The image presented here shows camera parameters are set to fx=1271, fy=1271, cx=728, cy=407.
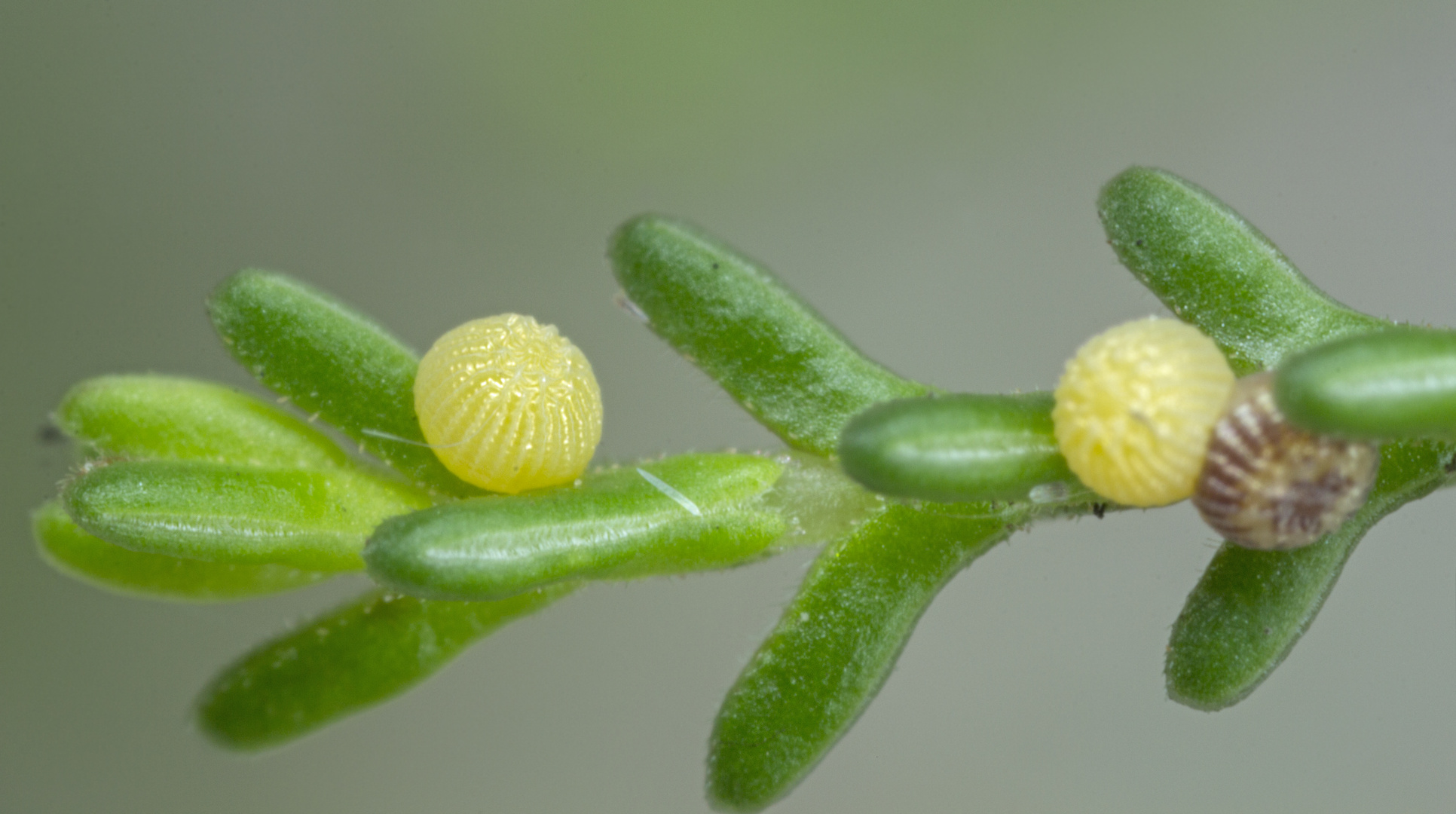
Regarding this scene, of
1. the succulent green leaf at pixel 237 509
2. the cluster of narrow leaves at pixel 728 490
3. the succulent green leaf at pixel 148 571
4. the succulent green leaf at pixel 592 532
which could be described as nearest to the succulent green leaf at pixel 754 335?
the cluster of narrow leaves at pixel 728 490

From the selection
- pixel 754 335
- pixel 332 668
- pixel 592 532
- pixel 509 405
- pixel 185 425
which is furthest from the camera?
pixel 332 668

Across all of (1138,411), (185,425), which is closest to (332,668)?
(185,425)

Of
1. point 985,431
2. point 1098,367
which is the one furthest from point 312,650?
point 1098,367

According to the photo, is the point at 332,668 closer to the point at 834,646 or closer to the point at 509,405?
the point at 509,405

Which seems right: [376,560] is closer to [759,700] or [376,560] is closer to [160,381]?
[759,700]

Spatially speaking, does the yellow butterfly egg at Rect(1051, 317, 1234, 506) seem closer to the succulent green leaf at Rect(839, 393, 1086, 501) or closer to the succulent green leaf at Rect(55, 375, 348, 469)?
the succulent green leaf at Rect(839, 393, 1086, 501)

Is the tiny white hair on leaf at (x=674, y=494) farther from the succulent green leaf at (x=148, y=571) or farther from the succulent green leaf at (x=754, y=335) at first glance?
the succulent green leaf at (x=148, y=571)

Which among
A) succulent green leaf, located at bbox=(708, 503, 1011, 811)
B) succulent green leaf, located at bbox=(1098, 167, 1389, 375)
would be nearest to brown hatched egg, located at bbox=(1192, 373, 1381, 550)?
succulent green leaf, located at bbox=(1098, 167, 1389, 375)
